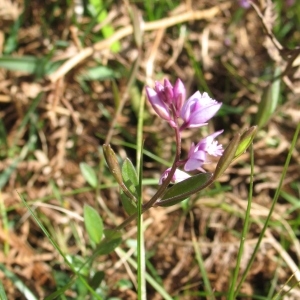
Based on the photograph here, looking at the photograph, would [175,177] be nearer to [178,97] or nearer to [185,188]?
[185,188]

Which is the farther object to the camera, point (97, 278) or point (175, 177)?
point (97, 278)

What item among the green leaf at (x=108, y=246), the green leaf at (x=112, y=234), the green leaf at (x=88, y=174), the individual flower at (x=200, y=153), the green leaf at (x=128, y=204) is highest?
the individual flower at (x=200, y=153)

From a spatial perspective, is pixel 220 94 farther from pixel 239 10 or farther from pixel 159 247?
pixel 159 247

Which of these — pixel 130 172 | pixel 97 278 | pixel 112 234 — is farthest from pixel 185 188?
pixel 97 278

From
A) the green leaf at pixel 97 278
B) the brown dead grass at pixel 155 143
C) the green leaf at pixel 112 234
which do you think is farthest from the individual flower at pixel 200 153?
the brown dead grass at pixel 155 143

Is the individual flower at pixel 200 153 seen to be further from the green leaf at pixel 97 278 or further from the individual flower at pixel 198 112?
the green leaf at pixel 97 278

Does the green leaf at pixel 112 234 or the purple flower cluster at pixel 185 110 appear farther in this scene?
the green leaf at pixel 112 234
